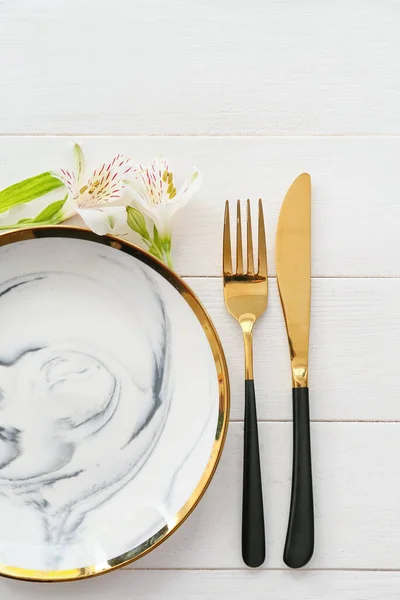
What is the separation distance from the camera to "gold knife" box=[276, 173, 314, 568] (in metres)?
0.63

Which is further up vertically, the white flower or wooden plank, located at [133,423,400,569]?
the white flower

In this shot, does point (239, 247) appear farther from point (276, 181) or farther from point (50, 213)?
point (50, 213)

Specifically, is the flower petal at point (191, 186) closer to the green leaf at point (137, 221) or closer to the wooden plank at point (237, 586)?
the green leaf at point (137, 221)

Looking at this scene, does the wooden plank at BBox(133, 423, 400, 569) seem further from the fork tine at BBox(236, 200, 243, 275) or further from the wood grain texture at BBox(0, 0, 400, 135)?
the wood grain texture at BBox(0, 0, 400, 135)

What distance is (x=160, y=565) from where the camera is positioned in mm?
655

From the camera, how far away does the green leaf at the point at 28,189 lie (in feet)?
2.15

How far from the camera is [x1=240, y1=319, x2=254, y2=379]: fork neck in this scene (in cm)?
65

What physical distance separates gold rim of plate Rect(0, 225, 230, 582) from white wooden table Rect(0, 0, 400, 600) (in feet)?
0.14

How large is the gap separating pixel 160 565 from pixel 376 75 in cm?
61

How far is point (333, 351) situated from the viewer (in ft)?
2.23

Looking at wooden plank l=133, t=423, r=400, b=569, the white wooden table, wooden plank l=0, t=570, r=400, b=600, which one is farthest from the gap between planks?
wooden plank l=0, t=570, r=400, b=600

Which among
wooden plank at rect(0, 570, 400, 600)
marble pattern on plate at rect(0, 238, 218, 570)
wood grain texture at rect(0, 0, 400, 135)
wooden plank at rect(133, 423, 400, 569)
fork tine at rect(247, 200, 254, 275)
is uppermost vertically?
wood grain texture at rect(0, 0, 400, 135)

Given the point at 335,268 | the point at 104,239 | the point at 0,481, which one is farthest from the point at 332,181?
the point at 0,481

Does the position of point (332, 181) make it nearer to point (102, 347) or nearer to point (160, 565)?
point (102, 347)
